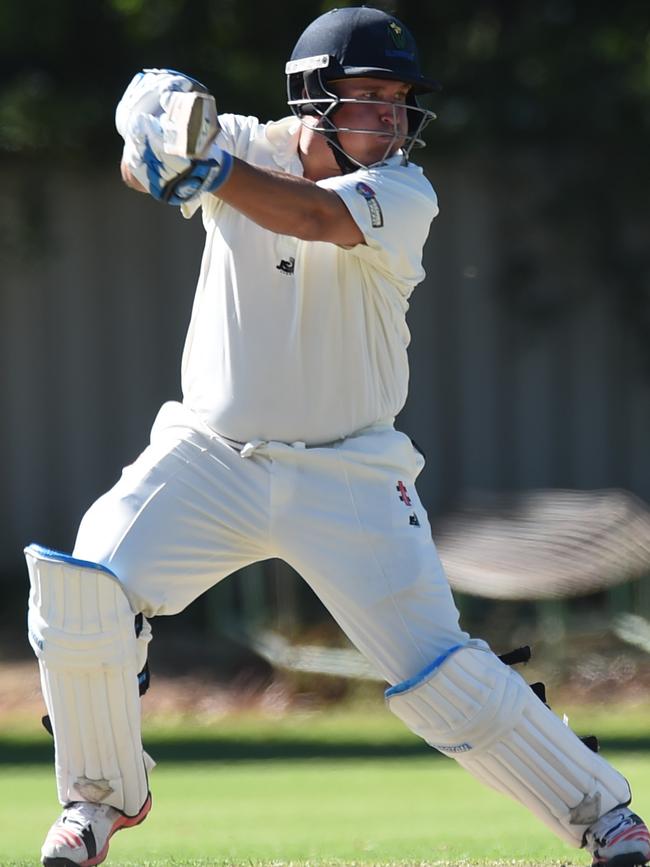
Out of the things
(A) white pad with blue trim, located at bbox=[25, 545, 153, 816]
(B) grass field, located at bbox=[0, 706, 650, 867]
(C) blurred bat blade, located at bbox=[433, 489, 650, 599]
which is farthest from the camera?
(C) blurred bat blade, located at bbox=[433, 489, 650, 599]

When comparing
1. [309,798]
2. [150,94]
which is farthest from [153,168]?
[309,798]

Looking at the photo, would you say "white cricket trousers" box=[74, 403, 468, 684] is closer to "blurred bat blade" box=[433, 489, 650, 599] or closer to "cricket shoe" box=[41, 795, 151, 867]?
→ "cricket shoe" box=[41, 795, 151, 867]

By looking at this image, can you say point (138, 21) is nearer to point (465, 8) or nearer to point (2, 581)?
point (465, 8)

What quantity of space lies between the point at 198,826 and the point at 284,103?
481 cm

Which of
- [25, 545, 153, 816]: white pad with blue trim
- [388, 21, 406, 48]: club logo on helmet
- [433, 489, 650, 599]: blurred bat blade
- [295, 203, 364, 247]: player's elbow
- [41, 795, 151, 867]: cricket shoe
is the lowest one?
[433, 489, 650, 599]: blurred bat blade

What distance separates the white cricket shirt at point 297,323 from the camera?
12.1 feet

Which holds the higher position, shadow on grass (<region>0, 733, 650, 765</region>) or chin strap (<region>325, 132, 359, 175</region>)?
chin strap (<region>325, 132, 359, 175</region>)

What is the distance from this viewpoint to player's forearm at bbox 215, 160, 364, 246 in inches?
133

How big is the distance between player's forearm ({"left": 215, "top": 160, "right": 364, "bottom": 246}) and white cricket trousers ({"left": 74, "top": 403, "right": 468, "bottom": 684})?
0.49 m

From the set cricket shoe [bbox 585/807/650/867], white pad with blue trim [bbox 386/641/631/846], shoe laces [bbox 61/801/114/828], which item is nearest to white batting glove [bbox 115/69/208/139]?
white pad with blue trim [bbox 386/641/631/846]

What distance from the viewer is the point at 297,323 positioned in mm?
3688

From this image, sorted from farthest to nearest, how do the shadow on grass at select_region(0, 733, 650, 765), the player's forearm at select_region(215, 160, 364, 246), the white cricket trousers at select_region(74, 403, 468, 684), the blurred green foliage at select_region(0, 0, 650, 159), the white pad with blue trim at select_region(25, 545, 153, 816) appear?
1. the blurred green foliage at select_region(0, 0, 650, 159)
2. the shadow on grass at select_region(0, 733, 650, 765)
3. the white cricket trousers at select_region(74, 403, 468, 684)
4. the white pad with blue trim at select_region(25, 545, 153, 816)
5. the player's forearm at select_region(215, 160, 364, 246)

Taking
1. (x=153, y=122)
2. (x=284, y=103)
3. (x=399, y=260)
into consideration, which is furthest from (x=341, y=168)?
(x=284, y=103)

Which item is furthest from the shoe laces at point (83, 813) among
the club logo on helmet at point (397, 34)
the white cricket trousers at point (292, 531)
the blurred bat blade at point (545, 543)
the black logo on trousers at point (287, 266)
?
the blurred bat blade at point (545, 543)
